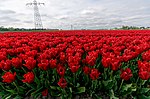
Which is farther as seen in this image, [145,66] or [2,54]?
[2,54]

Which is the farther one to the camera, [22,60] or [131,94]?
[22,60]

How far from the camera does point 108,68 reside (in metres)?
4.29

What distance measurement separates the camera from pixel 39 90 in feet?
13.6

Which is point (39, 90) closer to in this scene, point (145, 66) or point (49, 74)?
point (49, 74)

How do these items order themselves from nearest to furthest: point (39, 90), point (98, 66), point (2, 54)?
1. point (39, 90)
2. point (98, 66)
3. point (2, 54)

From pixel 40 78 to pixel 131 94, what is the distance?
4.98ft

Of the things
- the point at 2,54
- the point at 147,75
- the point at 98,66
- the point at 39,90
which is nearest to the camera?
the point at 147,75

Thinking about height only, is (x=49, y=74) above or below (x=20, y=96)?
above

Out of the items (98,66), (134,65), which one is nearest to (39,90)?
(98,66)

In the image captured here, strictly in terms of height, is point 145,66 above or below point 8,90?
above

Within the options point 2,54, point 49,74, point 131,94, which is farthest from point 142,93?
point 2,54

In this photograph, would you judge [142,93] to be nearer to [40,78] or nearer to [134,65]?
[134,65]

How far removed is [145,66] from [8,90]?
2.25m

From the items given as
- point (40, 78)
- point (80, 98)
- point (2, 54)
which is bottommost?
point (80, 98)
